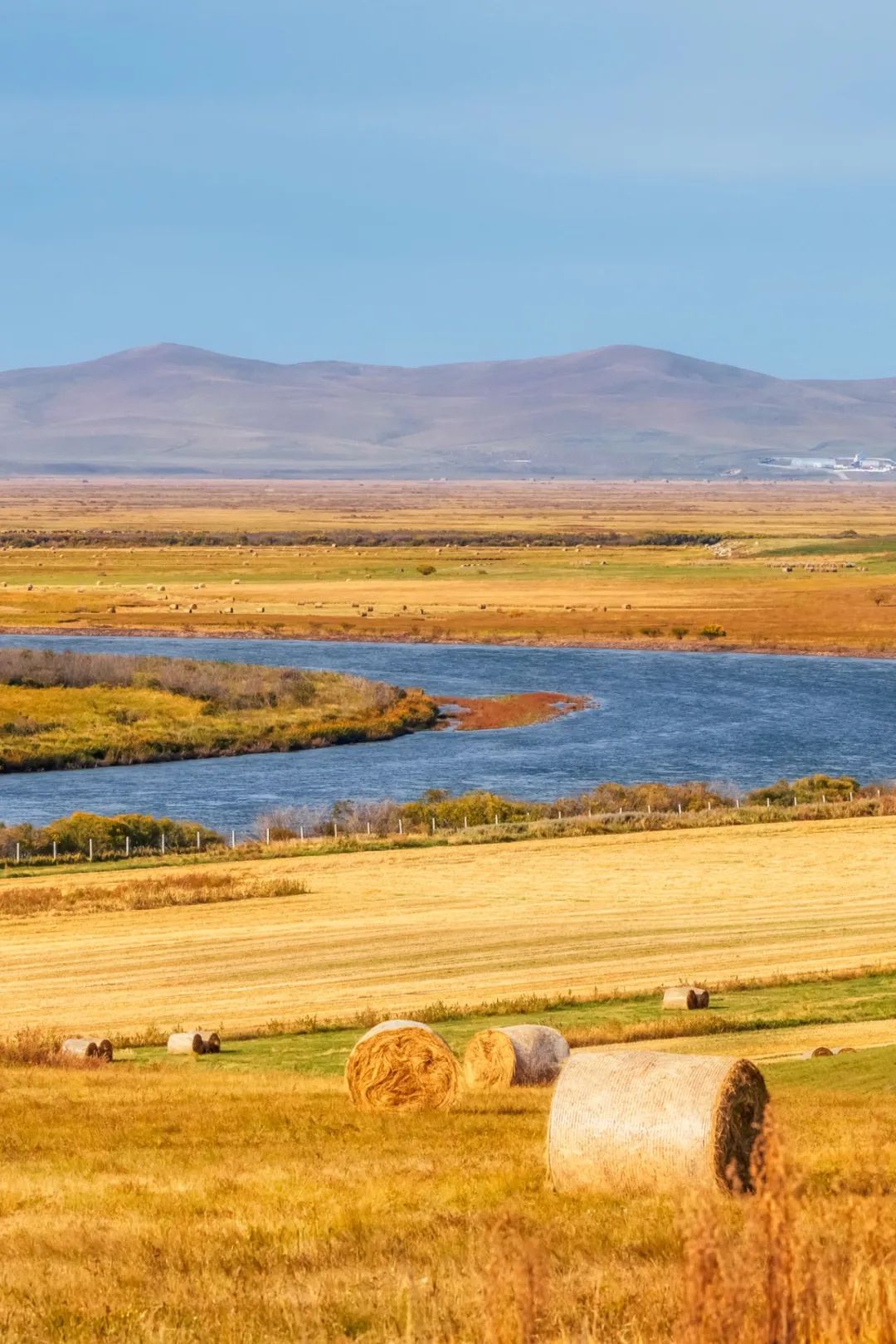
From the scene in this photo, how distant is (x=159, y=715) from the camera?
60.4 metres

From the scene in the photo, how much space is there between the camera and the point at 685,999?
71.8 feet

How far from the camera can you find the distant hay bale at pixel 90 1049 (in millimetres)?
19156

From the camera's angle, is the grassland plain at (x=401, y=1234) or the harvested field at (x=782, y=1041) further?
the harvested field at (x=782, y=1041)

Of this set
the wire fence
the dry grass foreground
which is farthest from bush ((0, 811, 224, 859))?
the dry grass foreground

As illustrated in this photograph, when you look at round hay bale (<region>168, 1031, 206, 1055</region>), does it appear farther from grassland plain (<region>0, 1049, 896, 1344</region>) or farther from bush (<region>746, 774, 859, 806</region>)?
bush (<region>746, 774, 859, 806</region>)

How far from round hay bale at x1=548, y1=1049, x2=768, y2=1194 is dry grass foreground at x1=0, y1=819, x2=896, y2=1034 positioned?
1230 cm

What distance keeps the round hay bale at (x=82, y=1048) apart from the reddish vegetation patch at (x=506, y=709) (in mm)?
40416

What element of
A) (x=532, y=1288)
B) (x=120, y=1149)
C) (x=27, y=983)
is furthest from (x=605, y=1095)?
(x=27, y=983)

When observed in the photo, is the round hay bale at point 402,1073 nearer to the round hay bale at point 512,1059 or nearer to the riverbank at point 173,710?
the round hay bale at point 512,1059

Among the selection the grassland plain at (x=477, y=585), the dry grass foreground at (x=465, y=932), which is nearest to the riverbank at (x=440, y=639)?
the grassland plain at (x=477, y=585)

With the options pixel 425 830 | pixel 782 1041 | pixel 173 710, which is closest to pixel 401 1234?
pixel 782 1041

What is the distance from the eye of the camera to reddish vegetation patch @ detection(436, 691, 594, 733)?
200ft

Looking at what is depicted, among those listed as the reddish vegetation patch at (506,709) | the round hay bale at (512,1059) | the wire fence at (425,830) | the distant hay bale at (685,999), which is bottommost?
the wire fence at (425,830)

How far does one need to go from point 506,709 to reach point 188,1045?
43480 mm
